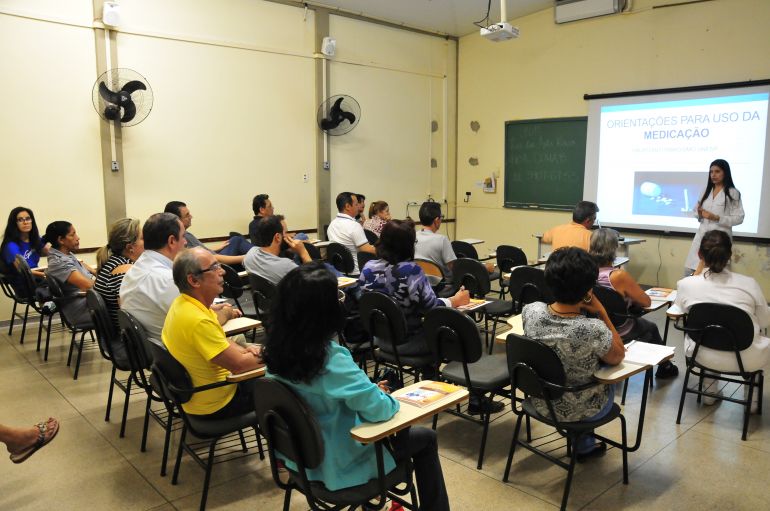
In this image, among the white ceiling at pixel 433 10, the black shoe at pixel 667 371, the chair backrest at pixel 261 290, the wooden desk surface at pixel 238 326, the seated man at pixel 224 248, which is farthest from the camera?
the white ceiling at pixel 433 10

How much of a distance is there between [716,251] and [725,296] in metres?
0.25

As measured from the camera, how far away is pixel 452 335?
109 inches

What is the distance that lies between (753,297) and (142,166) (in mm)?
5548

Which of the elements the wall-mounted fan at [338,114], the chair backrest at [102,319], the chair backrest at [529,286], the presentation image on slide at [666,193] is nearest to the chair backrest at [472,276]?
the chair backrest at [529,286]

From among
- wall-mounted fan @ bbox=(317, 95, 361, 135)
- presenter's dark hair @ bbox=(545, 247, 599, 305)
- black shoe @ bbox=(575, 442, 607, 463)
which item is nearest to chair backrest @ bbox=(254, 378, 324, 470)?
presenter's dark hair @ bbox=(545, 247, 599, 305)

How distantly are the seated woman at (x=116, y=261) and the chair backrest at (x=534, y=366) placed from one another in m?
2.34

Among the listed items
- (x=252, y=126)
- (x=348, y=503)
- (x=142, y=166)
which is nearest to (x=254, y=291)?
(x=348, y=503)

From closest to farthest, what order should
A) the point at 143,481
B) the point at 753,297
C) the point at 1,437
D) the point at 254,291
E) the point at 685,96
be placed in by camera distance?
1. the point at 1,437
2. the point at 143,481
3. the point at 753,297
4. the point at 254,291
5. the point at 685,96

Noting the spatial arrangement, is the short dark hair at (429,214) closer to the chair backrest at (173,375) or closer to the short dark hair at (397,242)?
the short dark hair at (397,242)

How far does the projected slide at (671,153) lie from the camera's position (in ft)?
20.5

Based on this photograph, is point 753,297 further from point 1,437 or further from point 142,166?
point 142,166

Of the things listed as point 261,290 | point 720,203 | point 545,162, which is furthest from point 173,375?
point 545,162

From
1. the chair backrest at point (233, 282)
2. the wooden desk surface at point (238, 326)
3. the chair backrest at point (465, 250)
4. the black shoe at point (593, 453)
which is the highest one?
the chair backrest at point (465, 250)

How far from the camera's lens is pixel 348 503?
183 cm
